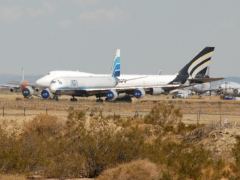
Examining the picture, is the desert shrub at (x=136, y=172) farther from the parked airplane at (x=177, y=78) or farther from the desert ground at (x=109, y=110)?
the parked airplane at (x=177, y=78)

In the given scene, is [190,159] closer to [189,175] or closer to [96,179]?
[189,175]

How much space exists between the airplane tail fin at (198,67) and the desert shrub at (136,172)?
87.2m

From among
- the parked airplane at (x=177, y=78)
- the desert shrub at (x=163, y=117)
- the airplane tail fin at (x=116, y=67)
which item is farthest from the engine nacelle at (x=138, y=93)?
the desert shrub at (x=163, y=117)

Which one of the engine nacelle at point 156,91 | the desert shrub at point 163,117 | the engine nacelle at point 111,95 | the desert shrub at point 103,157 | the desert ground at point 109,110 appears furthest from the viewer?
the engine nacelle at point 156,91

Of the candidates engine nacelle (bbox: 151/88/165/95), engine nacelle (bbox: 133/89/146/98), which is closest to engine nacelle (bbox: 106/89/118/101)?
engine nacelle (bbox: 133/89/146/98)

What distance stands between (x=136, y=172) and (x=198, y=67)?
9125 cm

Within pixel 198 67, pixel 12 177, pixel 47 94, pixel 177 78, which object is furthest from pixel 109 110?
pixel 198 67

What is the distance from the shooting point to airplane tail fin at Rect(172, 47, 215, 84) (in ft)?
365

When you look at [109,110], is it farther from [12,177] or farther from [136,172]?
[136,172]

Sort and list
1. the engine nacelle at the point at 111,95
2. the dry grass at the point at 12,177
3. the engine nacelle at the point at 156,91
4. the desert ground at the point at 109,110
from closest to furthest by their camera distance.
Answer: the dry grass at the point at 12,177
the desert ground at the point at 109,110
the engine nacelle at the point at 111,95
the engine nacelle at the point at 156,91

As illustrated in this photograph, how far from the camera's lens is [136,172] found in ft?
74.3

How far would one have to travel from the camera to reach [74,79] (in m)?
90.8

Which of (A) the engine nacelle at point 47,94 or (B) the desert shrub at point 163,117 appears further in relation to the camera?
(A) the engine nacelle at point 47,94

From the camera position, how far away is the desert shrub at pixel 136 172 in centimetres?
2252
